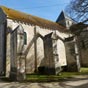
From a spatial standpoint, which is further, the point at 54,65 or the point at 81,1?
the point at 54,65

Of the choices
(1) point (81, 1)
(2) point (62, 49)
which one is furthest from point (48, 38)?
(2) point (62, 49)

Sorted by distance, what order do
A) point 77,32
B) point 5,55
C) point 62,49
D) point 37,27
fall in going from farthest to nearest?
point 62,49
point 37,27
point 5,55
point 77,32

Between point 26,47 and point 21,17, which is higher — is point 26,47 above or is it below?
Answer: below

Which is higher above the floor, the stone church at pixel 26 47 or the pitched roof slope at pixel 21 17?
the pitched roof slope at pixel 21 17

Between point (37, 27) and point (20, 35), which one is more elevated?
point (37, 27)

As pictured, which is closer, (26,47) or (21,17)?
(26,47)

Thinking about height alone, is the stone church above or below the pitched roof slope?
below

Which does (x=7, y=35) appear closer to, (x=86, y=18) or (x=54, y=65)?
(x=54, y=65)

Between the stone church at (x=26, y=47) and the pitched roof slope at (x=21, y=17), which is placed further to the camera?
the pitched roof slope at (x=21, y=17)

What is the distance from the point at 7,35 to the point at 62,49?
11.5m

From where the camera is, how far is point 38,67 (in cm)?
2120

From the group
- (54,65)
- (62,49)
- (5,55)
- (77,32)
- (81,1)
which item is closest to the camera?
(81,1)

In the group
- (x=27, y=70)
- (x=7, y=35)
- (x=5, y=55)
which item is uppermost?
(x=7, y=35)

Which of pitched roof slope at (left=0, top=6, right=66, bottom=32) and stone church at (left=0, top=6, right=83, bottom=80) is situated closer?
stone church at (left=0, top=6, right=83, bottom=80)
